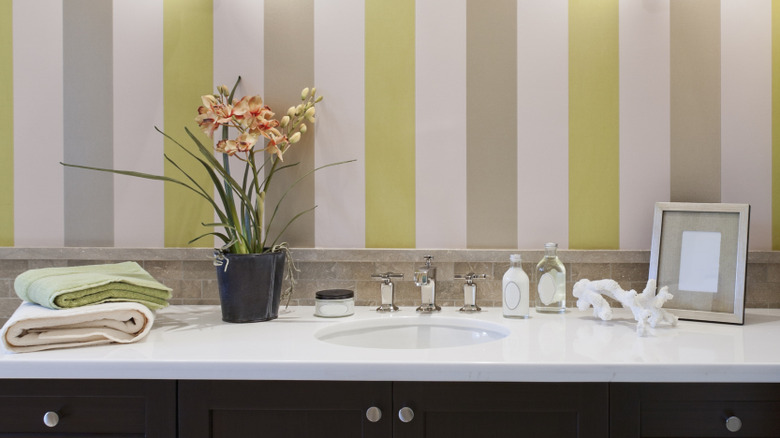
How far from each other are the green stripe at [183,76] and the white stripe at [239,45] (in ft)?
0.09

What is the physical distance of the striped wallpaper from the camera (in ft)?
5.34

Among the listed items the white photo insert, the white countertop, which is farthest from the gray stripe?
the white photo insert

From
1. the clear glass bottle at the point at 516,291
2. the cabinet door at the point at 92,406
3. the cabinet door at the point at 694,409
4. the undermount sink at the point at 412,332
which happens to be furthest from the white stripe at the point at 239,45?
the cabinet door at the point at 694,409

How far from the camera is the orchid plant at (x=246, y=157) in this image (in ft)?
4.82

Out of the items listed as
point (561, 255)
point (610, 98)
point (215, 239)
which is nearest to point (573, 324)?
point (561, 255)

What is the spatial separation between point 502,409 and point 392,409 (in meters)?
0.21

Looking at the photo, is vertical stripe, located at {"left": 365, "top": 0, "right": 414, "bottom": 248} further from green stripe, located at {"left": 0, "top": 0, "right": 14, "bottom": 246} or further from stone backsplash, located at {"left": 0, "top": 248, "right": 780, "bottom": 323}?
green stripe, located at {"left": 0, "top": 0, "right": 14, "bottom": 246}

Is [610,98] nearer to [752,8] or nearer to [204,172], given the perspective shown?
[752,8]

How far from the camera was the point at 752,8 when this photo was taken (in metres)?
1.62

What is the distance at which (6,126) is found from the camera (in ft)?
5.53

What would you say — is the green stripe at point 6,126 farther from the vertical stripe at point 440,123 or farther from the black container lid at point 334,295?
the vertical stripe at point 440,123

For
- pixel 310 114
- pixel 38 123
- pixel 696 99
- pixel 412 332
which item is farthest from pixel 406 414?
pixel 38 123

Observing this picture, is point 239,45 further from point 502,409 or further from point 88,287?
point 502,409

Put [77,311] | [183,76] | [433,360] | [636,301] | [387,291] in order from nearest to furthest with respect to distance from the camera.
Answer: [433,360] < [77,311] < [636,301] < [387,291] < [183,76]
